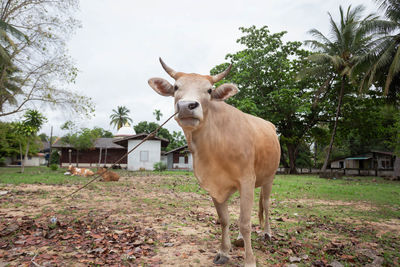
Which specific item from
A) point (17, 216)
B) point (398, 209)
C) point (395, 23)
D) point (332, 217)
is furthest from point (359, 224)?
point (395, 23)

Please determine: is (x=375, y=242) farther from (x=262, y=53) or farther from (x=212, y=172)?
(x=262, y=53)

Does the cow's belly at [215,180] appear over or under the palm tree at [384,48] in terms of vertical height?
under

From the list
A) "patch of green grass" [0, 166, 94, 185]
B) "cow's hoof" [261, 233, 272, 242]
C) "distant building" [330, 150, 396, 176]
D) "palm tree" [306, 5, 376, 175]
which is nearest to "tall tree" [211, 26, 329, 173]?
"palm tree" [306, 5, 376, 175]

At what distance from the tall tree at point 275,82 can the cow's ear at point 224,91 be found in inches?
721

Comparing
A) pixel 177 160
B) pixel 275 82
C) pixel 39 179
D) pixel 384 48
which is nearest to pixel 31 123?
pixel 39 179

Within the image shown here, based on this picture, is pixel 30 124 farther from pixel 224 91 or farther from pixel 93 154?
pixel 224 91

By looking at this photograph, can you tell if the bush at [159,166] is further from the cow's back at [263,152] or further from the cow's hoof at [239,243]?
the cow's back at [263,152]

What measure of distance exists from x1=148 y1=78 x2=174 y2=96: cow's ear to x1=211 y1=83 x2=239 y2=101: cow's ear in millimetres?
552

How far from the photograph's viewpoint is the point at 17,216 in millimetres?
5781

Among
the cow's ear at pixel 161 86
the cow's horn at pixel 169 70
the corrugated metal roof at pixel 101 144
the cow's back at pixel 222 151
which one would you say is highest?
the corrugated metal roof at pixel 101 144

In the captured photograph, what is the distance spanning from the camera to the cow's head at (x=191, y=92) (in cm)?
253

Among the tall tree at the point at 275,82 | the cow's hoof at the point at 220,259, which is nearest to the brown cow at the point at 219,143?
the cow's hoof at the point at 220,259

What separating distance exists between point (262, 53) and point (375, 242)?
A: 20666 mm

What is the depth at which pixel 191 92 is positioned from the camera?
2756 mm
